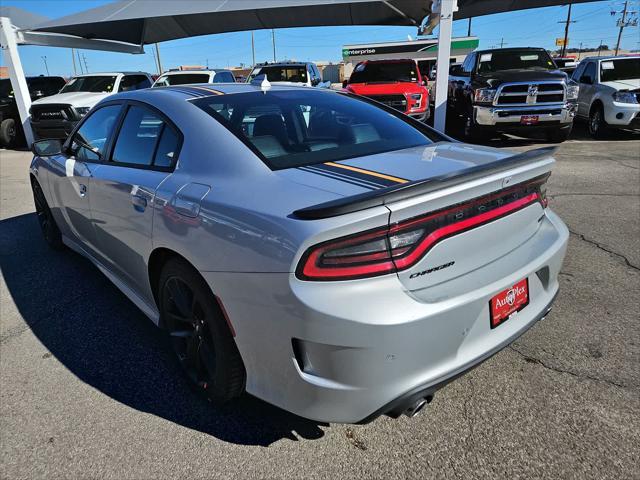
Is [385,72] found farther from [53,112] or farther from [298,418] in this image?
[298,418]

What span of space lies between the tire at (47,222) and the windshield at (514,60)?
9.81 m

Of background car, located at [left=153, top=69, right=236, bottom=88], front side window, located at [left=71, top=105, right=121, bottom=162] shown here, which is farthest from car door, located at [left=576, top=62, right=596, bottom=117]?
front side window, located at [left=71, top=105, right=121, bottom=162]

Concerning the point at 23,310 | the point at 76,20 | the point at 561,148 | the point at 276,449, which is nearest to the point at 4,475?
the point at 276,449

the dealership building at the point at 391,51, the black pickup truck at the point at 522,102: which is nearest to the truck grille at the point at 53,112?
the dealership building at the point at 391,51

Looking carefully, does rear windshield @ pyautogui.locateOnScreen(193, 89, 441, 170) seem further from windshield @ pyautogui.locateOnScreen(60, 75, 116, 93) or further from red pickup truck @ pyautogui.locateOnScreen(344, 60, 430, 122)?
windshield @ pyautogui.locateOnScreen(60, 75, 116, 93)

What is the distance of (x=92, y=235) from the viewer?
3426 millimetres

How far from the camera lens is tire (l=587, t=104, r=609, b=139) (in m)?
10.8

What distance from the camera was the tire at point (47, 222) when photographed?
461 centimetres

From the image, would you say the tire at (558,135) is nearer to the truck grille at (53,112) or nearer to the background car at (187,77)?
the background car at (187,77)

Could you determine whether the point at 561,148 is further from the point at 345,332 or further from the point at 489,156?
the point at 345,332

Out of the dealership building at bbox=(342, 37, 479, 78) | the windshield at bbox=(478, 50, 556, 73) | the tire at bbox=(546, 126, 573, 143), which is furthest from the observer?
the dealership building at bbox=(342, 37, 479, 78)

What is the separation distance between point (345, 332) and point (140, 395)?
151 centimetres

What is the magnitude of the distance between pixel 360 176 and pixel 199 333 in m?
1.11

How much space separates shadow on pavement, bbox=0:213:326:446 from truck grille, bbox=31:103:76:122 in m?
7.88
